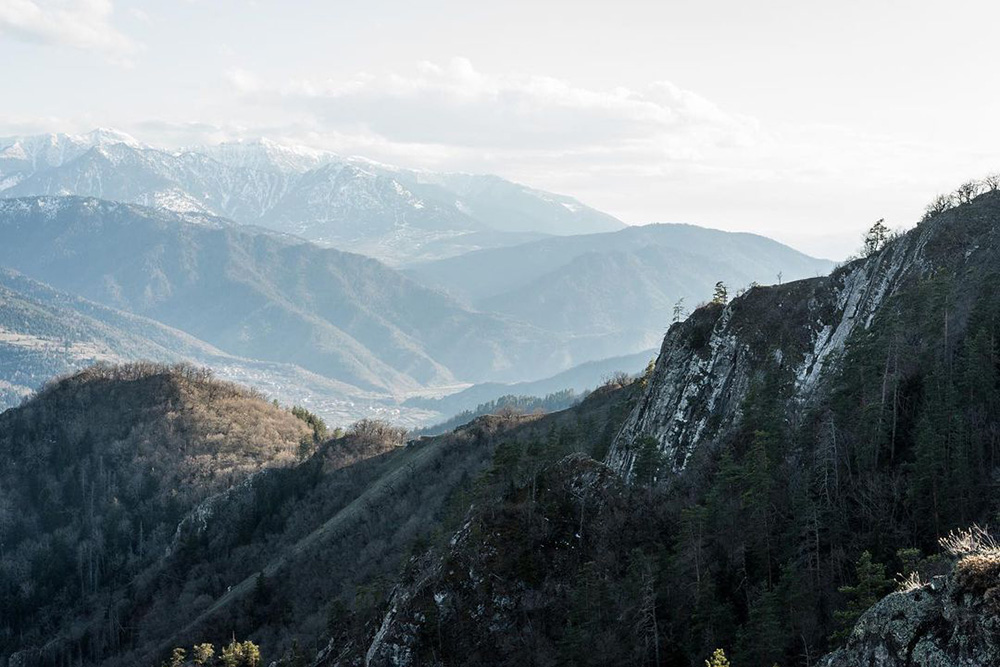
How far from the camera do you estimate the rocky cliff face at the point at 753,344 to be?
6644 cm

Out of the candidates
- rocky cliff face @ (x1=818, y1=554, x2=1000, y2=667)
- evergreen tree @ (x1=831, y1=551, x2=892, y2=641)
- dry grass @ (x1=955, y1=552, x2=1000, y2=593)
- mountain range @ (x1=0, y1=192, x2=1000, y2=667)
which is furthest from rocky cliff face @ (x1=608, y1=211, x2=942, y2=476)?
dry grass @ (x1=955, y1=552, x2=1000, y2=593)

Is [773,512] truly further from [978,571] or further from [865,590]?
[978,571]

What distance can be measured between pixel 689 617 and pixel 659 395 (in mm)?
39069

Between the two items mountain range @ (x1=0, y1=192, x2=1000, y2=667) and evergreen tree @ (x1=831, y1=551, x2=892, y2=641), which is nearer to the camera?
evergreen tree @ (x1=831, y1=551, x2=892, y2=641)

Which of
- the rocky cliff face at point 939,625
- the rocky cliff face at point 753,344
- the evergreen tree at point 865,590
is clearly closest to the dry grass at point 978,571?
the rocky cliff face at point 939,625

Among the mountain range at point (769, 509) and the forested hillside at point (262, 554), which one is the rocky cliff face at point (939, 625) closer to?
the mountain range at point (769, 509)

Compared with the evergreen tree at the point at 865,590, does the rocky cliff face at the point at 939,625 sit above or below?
above

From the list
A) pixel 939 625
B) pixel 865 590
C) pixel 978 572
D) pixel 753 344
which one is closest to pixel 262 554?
pixel 753 344

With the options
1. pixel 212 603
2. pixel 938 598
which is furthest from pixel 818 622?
pixel 212 603

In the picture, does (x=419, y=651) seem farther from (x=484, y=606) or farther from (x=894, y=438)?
(x=894, y=438)

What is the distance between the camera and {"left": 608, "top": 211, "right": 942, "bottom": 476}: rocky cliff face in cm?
6644

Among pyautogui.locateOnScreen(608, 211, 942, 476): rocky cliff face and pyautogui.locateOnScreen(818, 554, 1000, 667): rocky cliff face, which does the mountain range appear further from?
pyautogui.locateOnScreen(608, 211, 942, 476): rocky cliff face

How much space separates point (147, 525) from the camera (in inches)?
7835

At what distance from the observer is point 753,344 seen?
241ft
